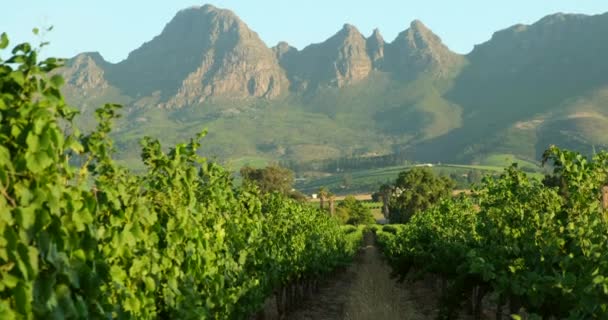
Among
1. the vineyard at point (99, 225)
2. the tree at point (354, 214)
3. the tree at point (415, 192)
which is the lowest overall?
the tree at point (354, 214)

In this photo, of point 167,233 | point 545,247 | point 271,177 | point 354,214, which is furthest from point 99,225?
point 354,214

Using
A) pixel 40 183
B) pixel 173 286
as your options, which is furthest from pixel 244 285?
pixel 40 183

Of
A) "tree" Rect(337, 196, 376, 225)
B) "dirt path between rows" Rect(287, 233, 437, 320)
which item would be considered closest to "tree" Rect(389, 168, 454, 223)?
"tree" Rect(337, 196, 376, 225)

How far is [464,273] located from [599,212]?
4.27 meters

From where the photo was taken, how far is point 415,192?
89.1m

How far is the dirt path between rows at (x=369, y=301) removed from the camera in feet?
66.3

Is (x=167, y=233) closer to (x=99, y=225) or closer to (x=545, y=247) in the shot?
(x=99, y=225)

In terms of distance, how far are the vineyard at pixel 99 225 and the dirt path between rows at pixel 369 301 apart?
21.9 feet

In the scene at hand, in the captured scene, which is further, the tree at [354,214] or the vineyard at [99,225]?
the tree at [354,214]

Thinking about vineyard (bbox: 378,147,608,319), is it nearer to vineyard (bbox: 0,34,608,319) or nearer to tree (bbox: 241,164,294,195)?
vineyard (bbox: 0,34,608,319)

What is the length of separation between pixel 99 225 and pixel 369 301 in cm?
1670

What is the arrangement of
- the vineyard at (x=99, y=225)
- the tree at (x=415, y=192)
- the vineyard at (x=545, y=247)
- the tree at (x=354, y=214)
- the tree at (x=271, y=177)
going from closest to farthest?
the vineyard at (x=99, y=225)
the vineyard at (x=545, y=247)
the tree at (x=415, y=192)
the tree at (x=271, y=177)
the tree at (x=354, y=214)

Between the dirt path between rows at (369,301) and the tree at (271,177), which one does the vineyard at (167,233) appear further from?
the tree at (271,177)

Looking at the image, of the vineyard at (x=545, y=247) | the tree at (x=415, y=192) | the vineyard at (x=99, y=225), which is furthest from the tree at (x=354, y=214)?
the vineyard at (x=99, y=225)
